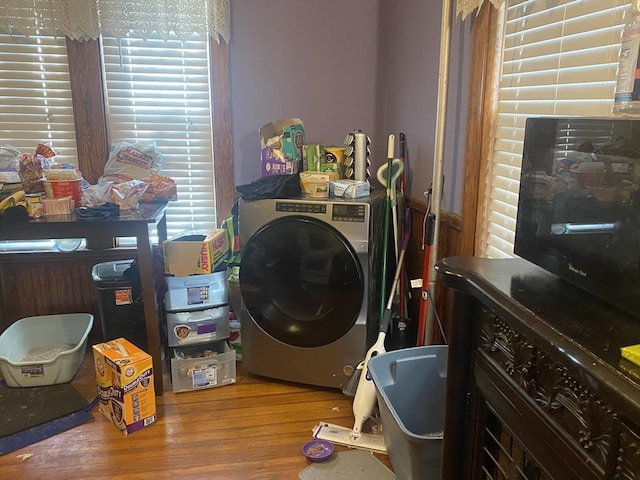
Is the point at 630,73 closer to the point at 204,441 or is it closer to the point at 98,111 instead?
the point at 204,441

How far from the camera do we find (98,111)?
2.80 m

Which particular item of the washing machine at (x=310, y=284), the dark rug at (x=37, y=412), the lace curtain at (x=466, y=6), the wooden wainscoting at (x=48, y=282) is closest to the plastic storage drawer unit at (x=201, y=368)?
the washing machine at (x=310, y=284)

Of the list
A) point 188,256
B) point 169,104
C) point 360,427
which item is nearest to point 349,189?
point 188,256

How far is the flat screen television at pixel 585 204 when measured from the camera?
0.92 meters

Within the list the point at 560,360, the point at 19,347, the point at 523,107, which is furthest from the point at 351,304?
the point at 19,347

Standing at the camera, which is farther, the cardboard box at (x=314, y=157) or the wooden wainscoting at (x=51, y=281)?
the wooden wainscoting at (x=51, y=281)

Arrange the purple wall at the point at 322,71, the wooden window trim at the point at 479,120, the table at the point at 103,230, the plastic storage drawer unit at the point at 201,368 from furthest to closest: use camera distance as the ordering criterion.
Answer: the purple wall at the point at 322,71
the plastic storage drawer unit at the point at 201,368
the table at the point at 103,230
the wooden window trim at the point at 479,120

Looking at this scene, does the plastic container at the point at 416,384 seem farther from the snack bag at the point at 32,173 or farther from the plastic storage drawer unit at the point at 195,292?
the snack bag at the point at 32,173

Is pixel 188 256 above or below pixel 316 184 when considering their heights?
below

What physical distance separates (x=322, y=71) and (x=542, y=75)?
5.00 feet

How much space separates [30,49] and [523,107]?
2.41 metres

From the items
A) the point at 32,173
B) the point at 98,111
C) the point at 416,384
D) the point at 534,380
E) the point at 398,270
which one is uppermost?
the point at 98,111

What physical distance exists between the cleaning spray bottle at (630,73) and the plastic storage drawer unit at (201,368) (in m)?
1.96

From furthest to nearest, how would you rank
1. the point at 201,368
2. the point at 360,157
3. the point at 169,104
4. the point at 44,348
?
the point at 169,104 → the point at 44,348 → the point at 360,157 → the point at 201,368
